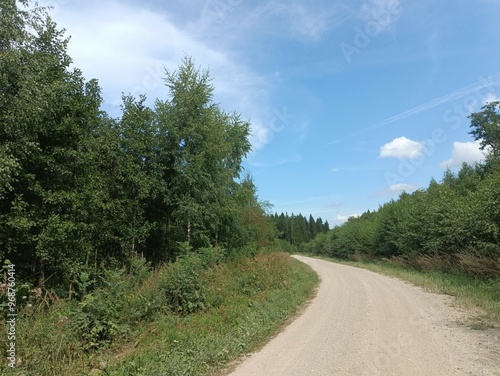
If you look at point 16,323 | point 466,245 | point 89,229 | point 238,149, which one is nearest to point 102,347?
point 16,323

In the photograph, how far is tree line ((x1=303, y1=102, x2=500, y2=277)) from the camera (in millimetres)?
17391

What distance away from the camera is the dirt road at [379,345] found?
563 cm

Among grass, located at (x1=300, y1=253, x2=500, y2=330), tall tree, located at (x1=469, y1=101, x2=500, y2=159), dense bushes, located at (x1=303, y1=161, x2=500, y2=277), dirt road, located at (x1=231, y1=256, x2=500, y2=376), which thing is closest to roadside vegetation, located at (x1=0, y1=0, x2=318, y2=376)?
dirt road, located at (x1=231, y1=256, x2=500, y2=376)

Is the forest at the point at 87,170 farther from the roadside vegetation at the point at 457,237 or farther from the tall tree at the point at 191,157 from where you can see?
the roadside vegetation at the point at 457,237

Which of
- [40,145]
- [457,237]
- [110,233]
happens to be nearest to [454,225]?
[457,237]

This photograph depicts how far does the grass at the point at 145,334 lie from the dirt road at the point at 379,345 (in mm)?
701

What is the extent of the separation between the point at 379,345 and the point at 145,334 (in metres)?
5.02

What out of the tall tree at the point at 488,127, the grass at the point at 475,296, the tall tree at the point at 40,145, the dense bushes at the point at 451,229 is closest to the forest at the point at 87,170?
the tall tree at the point at 40,145

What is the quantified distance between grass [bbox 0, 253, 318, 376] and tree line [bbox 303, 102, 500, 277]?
12534 millimetres

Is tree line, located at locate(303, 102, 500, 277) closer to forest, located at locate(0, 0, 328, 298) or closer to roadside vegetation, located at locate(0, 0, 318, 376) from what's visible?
roadside vegetation, located at locate(0, 0, 318, 376)

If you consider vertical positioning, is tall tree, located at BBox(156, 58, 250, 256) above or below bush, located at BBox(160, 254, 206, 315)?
above

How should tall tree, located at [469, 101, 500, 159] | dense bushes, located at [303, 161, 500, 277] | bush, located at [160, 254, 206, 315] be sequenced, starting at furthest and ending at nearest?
1. tall tree, located at [469, 101, 500, 159]
2. dense bushes, located at [303, 161, 500, 277]
3. bush, located at [160, 254, 206, 315]

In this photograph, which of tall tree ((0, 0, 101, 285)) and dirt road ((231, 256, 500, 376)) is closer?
dirt road ((231, 256, 500, 376))

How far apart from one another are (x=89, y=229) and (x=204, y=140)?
318 inches
